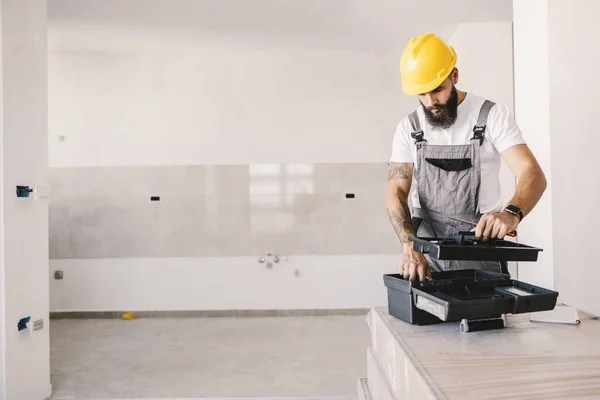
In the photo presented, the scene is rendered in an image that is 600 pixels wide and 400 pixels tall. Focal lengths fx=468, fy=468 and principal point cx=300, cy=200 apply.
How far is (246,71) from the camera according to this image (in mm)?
5414

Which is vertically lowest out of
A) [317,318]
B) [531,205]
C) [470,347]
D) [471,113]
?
[317,318]

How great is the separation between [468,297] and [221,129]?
4.40 meters

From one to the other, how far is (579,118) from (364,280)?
10.9 feet

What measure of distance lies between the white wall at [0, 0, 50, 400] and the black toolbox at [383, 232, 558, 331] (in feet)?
7.76

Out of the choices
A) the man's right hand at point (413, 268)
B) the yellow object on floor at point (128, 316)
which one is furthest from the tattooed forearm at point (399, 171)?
the yellow object on floor at point (128, 316)

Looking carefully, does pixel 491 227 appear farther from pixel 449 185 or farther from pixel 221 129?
pixel 221 129

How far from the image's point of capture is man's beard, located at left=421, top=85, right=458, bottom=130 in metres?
2.07

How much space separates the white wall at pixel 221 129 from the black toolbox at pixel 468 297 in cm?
394

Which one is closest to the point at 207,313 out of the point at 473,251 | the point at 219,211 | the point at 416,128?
the point at 219,211

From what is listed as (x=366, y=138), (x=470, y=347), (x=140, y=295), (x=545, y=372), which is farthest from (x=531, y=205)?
(x=140, y=295)

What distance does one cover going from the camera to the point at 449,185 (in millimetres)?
2131

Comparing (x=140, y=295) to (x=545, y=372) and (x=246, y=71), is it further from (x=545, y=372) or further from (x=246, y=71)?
(x=545, y=372)

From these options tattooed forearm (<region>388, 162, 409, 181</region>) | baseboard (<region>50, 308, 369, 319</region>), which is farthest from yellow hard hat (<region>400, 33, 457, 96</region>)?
baseboard (<region>50, 308, 369, 319</region>)

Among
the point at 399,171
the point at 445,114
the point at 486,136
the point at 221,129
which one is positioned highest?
the point at 221,129
